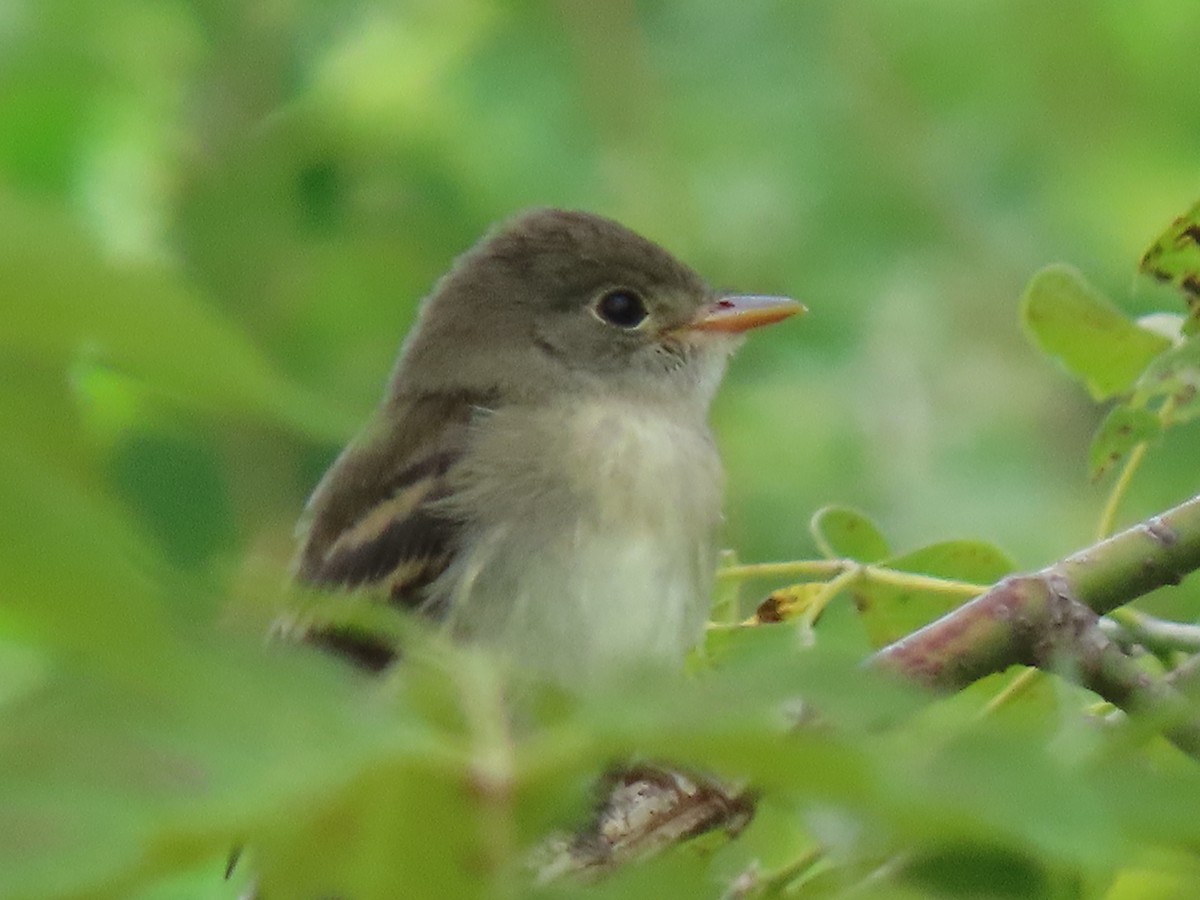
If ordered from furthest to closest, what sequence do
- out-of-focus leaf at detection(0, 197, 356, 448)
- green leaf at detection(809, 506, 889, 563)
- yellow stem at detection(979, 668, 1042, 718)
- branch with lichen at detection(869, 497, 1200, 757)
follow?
green leaf at detection(809, 506, 889, 563), yellow stem at detection(979, 668, 1042, 718), branch with lichen at detection(869, 497, 1200, 757), out-of-focus leaf at detection(0, 197, 356, 448)

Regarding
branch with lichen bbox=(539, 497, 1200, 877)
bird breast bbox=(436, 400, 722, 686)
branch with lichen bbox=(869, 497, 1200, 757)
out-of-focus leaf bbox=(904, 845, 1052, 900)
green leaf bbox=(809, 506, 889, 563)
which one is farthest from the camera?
bird breast bbox=(436, 400, 722, 686)

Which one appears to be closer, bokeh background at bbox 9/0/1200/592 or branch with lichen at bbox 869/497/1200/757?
branch with lichen at bbox 869/497/1200/757

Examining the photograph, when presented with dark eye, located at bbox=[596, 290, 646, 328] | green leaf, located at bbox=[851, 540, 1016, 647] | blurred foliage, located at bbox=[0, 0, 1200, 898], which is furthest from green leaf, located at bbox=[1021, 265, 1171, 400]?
dark eye, located at bbox=[596, 290, 646, 328]

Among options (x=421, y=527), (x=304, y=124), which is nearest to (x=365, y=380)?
(x=304, y=124)

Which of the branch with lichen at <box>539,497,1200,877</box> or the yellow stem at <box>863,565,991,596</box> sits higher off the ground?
the yellow stem at <box>863,565,991,596</box>

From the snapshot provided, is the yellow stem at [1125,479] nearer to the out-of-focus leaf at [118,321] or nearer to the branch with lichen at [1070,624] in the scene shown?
the branch with lichen at [1070,624]

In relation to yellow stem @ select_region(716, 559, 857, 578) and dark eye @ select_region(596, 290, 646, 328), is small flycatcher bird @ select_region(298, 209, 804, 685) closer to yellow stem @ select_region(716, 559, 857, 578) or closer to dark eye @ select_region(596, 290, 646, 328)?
dark eye @ select_region(596, 290, 646, 328)
